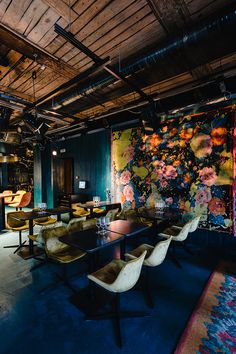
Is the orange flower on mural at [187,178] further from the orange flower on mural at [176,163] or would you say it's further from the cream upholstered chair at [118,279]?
the cream upholstered chair at [118,279]

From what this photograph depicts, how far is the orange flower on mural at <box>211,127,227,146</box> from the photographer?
13.2 feet

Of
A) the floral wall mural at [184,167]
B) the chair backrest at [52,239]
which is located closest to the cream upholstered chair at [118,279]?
the chair backrest at [52,239]

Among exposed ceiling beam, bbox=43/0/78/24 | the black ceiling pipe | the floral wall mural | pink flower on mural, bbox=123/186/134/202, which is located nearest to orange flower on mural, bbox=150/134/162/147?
the floral wall mural

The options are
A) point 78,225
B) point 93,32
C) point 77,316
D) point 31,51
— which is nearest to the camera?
point 77,316

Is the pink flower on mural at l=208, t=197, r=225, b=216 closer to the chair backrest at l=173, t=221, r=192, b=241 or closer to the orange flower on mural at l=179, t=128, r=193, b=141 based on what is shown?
the chair backrest at l=173, t=221, r=192, b=241

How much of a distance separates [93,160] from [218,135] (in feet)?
13.7

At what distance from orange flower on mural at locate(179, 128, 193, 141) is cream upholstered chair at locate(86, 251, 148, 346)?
3426 mm

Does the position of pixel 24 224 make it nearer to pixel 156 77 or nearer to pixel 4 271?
pixel 4 271

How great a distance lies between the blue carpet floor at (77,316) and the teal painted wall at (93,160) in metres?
3.44

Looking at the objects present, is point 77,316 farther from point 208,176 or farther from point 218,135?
point 218,135

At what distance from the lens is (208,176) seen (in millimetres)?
4246

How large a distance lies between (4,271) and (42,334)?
183 cm

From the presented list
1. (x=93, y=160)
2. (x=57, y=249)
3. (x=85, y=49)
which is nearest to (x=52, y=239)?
(x=57, y=249)

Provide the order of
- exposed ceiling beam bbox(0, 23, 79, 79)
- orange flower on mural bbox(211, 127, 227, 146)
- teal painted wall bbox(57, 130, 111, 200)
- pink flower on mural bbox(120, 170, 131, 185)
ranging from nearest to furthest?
exposed ceiling beam bbox(0, 23, 79, 79) < orange flower on mural bbox(211, 127, 227, 146) < pink flower on mural bbox(120, 170, 131, 185) < teal painted wall bbox(57, 130, 111, 200)
